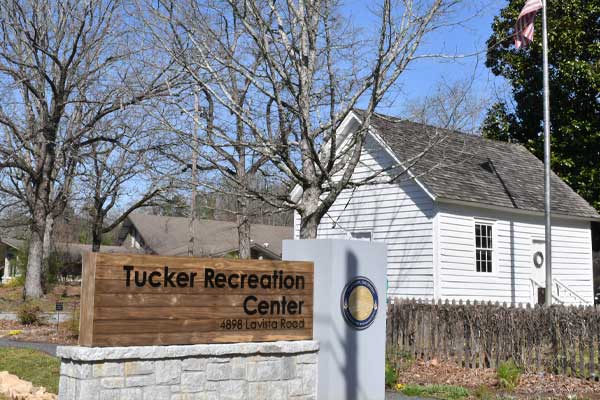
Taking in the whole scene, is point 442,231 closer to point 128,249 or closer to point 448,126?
point 448,126

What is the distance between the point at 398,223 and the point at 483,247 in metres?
2.46

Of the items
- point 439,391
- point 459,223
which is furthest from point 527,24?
point 439,391

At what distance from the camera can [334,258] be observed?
8.72 meters

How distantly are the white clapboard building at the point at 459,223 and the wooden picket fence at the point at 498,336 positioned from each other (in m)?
4.37

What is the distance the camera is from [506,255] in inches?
766

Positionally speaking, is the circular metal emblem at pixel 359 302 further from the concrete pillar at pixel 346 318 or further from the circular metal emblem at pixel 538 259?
the circular metal emblem at pixel 538 259

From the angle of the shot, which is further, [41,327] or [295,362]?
[41,327]

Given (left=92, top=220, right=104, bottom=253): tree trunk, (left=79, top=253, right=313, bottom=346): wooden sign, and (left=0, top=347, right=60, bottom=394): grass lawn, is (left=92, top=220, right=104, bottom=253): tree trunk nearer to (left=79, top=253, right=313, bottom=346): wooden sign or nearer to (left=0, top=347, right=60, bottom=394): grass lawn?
(left=0, top=347, right=60, bottom=394): grass lawn

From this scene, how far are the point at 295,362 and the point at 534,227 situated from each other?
13956mm

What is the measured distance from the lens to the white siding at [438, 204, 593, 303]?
18062 millimetres

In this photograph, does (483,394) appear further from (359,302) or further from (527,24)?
(527,24)

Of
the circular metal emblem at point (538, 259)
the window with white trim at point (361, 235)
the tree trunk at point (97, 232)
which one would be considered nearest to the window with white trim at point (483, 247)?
the circular metal emblem at point (538, 259)

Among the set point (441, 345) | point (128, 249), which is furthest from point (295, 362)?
point (128, 249)

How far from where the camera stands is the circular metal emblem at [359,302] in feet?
28.9
